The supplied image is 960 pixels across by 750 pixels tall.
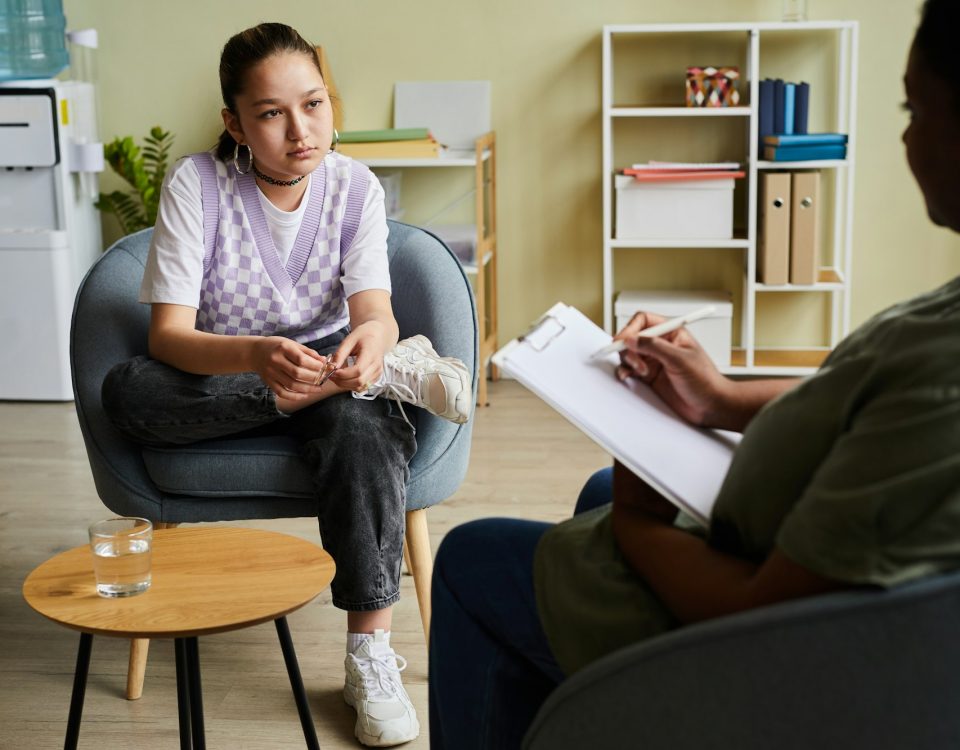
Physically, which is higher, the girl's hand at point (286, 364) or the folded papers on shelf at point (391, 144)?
the folded papers on shelf at point (391, 144)

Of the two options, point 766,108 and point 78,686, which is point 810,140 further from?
point 78,686

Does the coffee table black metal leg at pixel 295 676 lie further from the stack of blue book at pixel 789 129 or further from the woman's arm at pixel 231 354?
the stack of blue book at pixel 789 129

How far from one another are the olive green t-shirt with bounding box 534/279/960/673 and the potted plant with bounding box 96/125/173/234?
337 cm

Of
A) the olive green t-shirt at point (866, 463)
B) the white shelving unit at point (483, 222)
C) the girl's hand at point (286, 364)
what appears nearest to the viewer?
the olive green t-shirt at point (866, 463)

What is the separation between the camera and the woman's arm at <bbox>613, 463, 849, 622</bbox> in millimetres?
851

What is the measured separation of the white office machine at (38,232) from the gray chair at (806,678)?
334 cm

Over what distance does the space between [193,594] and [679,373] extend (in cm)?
65

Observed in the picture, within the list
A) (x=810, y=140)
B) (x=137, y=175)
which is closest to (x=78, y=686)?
(x=137, y=175)

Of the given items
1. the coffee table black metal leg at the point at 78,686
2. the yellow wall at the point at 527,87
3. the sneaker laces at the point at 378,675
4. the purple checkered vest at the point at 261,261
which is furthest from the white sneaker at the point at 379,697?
the yellow wall at the point at 527,87

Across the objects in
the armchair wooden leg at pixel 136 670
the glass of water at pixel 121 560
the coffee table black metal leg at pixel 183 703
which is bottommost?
the armchair wooden leg at pixel 136 670

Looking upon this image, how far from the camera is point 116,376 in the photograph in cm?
197

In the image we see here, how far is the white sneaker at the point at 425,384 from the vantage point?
1.91 meters

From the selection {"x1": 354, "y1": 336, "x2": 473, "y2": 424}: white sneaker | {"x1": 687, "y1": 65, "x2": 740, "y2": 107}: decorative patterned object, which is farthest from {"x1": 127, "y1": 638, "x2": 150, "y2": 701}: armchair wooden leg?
{"x1": 687, "y1": 65, "x2": 740, "y2": 107}: decorative patterned object

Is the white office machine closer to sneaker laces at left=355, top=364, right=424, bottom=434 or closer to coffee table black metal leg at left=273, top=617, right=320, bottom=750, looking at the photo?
sneaker laces at left=355, top=364, right=424, bottom=434
